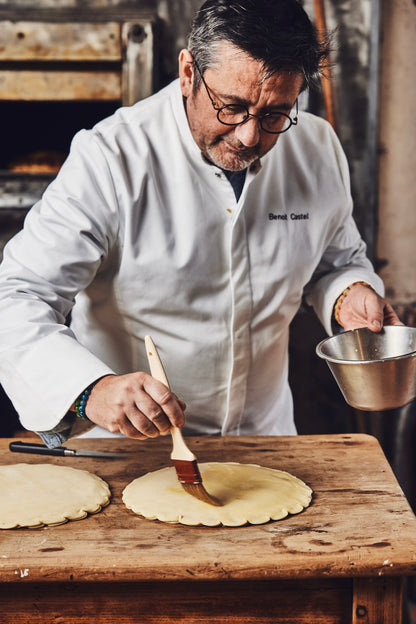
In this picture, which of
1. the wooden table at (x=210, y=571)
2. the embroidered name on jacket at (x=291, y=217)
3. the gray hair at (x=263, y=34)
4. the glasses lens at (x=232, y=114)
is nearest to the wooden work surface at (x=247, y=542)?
the wooden table at (x=210, y=571)

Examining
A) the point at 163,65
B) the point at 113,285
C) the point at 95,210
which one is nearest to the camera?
the point at 95,210

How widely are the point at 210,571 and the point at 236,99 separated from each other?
936 millimetres

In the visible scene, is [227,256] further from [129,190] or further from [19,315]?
[19,315]

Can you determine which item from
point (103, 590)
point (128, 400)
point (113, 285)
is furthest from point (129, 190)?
point (103, 590)

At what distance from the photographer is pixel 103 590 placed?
1130 mm

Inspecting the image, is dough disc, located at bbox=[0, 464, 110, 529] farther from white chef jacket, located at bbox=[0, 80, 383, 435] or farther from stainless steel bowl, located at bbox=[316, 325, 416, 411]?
stainless steel bowl, located at bbox=[316, 325, 416, 411]

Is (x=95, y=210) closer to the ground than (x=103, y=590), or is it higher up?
higher up

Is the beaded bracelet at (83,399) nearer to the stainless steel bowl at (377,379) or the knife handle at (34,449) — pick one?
the knife handle at (34,449)

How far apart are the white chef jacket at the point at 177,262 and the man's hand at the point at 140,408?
17cm

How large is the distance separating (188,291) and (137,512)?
2.07 ft

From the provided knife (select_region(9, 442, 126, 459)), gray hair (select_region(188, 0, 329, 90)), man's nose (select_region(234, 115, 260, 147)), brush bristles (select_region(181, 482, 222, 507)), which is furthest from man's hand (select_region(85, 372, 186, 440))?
gray hair (select_region(188, 0, 329, 90))

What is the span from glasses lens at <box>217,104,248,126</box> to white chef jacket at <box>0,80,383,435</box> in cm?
24

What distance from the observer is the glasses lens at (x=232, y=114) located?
4.74ft

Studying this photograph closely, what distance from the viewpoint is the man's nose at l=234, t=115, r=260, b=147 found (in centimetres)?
145
